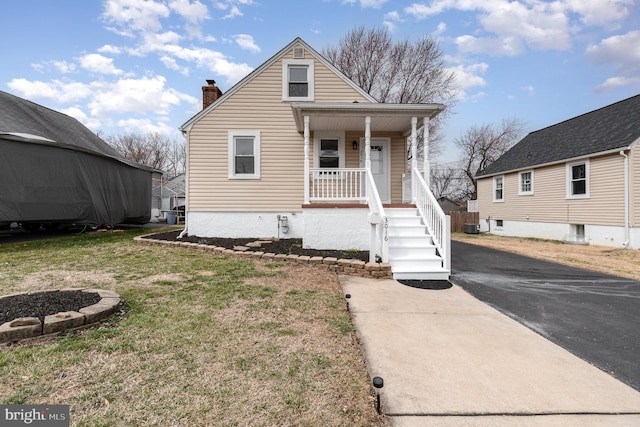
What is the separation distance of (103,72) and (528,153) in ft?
65.2

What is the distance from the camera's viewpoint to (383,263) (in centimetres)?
520

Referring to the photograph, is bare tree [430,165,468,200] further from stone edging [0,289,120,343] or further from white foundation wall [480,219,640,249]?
stone edging [0,289,120,343]

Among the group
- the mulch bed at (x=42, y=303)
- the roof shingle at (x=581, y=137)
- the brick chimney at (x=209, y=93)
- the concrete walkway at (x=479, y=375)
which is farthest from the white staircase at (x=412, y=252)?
the roof shingle at (x=581, y=137)

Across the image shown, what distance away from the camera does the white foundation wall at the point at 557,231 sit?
9422 mm

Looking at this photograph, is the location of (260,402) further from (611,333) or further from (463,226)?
(463,226)

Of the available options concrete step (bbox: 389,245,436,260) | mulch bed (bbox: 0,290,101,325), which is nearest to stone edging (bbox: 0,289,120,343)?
mulch bed (bbox: 0,290,101,325)

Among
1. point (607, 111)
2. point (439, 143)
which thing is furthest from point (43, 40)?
point (439, 143)

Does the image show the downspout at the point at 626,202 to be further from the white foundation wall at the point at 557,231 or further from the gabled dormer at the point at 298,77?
the gabled dormer at the point at 298,77

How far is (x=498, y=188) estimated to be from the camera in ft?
51.9

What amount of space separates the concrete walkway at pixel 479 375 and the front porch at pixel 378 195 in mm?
1997

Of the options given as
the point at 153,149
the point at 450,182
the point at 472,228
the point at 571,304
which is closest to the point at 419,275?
the point at 571,304

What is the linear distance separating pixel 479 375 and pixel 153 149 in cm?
4050

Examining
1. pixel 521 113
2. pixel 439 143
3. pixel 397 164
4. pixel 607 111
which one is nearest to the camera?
pixel 397 164

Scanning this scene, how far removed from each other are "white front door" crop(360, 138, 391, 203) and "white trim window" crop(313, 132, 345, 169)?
1.01 meters
